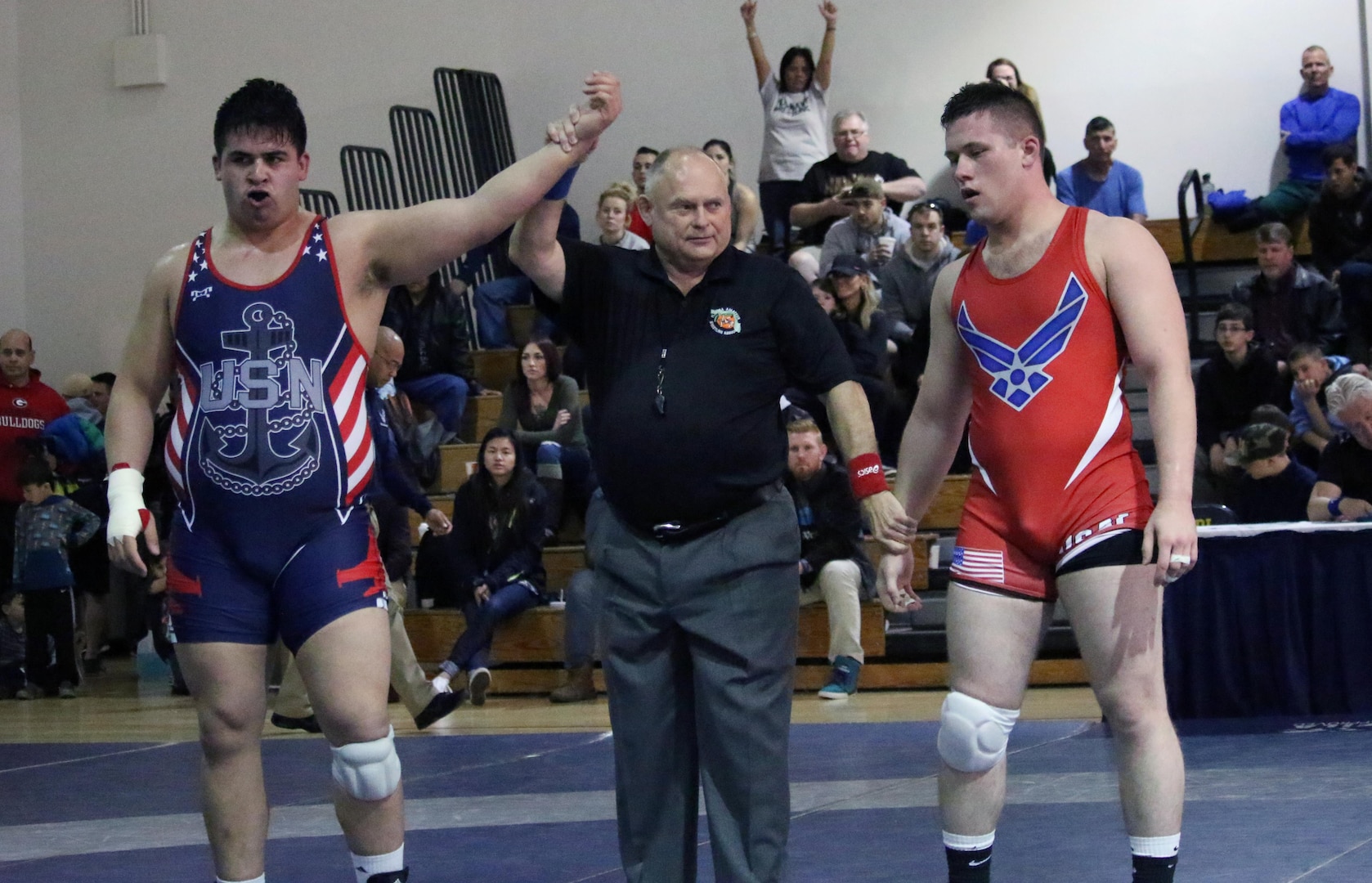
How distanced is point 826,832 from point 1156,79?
28.0 feet

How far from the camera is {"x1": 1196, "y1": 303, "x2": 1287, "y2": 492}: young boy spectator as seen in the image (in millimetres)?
8914

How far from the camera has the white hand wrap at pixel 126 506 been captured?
11.1ft

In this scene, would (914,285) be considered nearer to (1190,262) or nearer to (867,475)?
(1190,262)

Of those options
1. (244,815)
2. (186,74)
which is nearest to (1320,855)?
(244,815)

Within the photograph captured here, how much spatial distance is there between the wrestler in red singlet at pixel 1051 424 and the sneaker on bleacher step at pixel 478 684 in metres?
5.14

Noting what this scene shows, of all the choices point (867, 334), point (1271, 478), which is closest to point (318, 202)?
point (867, 334)

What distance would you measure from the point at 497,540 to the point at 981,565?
538 centimetres

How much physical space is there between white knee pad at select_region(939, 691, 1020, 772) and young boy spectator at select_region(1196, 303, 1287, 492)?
582 cm

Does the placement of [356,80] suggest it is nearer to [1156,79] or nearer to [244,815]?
[1156,79]

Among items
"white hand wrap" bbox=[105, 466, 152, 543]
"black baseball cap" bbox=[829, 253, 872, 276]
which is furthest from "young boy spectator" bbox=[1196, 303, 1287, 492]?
"white hand wrap" bbox=[105, 466, 152, 543]

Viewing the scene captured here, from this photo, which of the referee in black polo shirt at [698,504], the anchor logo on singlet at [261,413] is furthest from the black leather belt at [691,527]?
the anchor logo on singlet at [261,413]

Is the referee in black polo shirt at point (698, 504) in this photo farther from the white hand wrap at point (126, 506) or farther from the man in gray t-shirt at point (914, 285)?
Answer: the man in gray t-shirt at point (914, 285)

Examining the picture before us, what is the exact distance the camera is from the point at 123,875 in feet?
15.2

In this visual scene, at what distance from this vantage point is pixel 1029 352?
11.2ft
